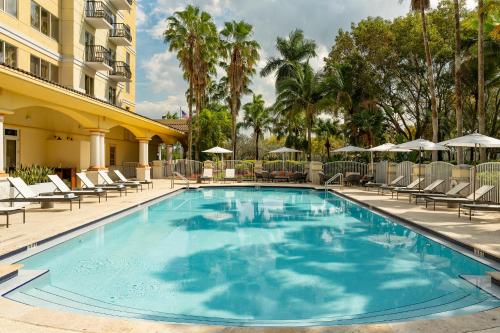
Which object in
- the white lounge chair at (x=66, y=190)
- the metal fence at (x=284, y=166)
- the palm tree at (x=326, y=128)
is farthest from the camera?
the palm tree at (x=326, y=128)

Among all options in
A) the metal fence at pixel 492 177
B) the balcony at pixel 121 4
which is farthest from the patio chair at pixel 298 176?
the balcony at pixel 121 4

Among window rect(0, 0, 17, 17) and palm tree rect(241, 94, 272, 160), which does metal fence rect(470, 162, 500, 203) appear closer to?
window rect(0, 0, 17, 17)

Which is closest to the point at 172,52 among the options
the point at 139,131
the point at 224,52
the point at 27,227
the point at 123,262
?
the point at 224,52

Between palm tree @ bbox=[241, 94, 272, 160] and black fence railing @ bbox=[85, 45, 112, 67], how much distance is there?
2368 cm

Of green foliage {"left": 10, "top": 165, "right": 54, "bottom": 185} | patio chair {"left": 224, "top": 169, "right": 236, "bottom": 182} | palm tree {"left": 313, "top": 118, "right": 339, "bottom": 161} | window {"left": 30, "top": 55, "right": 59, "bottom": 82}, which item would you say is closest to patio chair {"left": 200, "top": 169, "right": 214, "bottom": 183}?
patio chair {"left": 224, "top": 169, "right": 236, "bottom": 182}

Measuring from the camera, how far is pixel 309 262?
845cm

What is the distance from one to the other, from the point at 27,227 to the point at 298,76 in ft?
86.1

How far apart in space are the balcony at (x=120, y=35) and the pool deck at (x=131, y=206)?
50.6ft

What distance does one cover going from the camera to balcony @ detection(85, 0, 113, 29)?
2586 centimetres

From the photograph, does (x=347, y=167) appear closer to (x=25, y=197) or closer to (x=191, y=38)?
A: (x=191, y=38)

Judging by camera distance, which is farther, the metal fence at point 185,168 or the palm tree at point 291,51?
the palm tree at point 291,51

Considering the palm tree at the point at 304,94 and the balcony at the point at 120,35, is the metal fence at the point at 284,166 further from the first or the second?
the balcony at the point at 120,35

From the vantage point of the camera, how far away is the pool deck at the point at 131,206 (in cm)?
441

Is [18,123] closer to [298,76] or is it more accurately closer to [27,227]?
[27,227]
